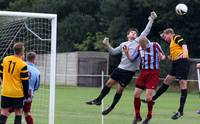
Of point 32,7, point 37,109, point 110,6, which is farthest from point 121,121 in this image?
point 32,7

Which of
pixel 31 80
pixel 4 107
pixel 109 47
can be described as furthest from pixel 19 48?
pixel 109 47

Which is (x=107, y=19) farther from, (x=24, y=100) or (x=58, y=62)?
(x=24, y=100)

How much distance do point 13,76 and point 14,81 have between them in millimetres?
120

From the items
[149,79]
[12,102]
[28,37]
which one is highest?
[28,37]

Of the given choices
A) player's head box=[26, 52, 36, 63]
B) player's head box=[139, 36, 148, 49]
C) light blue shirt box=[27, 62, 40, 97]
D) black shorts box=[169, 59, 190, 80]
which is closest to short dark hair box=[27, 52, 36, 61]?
player's head box=[26, 52, 36, 63]

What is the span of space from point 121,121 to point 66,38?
1720 inches

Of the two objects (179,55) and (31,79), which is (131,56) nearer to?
(179,55)

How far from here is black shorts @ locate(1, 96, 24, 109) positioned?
46.2 feet

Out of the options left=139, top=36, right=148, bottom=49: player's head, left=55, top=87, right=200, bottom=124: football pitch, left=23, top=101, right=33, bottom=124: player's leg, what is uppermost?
left=139, top=36, right=148, bottom=49: player's head

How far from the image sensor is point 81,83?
45625 mm

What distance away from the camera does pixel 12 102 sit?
1411cm

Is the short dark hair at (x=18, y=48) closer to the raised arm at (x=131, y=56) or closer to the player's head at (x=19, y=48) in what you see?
the player's head at (x=19, y=48)

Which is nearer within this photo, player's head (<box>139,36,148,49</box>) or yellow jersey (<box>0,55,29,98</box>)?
yellow jersey (<box>0,55,29,98</box>)

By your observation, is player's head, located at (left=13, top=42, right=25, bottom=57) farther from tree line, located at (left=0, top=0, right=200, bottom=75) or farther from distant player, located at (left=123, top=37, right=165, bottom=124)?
tree line, located at (left=0, top=0, right=200, bottom=75)
